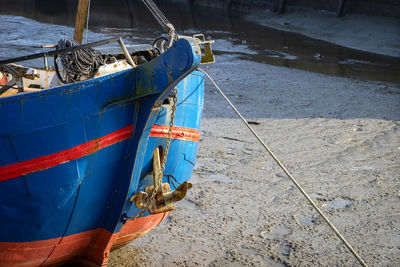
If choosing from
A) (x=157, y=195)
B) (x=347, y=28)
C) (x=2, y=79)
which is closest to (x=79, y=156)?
(x=157, y=195)

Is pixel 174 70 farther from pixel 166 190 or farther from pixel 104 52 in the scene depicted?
pixel 104 52

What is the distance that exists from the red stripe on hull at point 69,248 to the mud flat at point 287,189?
0.40 m

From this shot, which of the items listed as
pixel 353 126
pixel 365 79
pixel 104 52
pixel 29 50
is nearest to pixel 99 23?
pixel 29 50

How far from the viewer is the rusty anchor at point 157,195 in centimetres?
364

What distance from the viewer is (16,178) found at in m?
3.27

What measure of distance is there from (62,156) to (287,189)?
316 cm

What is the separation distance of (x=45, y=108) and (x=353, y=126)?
19.7ft

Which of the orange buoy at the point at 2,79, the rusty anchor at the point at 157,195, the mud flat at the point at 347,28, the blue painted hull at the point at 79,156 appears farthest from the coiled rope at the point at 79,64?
the mud flat at the point at 347,28

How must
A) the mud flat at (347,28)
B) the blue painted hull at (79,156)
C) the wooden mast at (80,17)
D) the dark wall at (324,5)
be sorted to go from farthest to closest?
the dark wall at (324,5), the mud flat at (347,28), the wooden mast at (80,17), the blue painted hull at (79,156)

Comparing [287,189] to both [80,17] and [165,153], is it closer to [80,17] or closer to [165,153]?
[165,153]

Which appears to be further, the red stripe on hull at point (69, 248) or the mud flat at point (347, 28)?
the mud flat at point (347, 28)

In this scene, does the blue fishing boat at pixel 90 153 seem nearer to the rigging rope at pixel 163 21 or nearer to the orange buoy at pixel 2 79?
the rigging rope at pixel 163 21

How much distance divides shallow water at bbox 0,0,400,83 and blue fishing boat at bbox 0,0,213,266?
9.61 meters

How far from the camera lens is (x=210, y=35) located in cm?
1848
